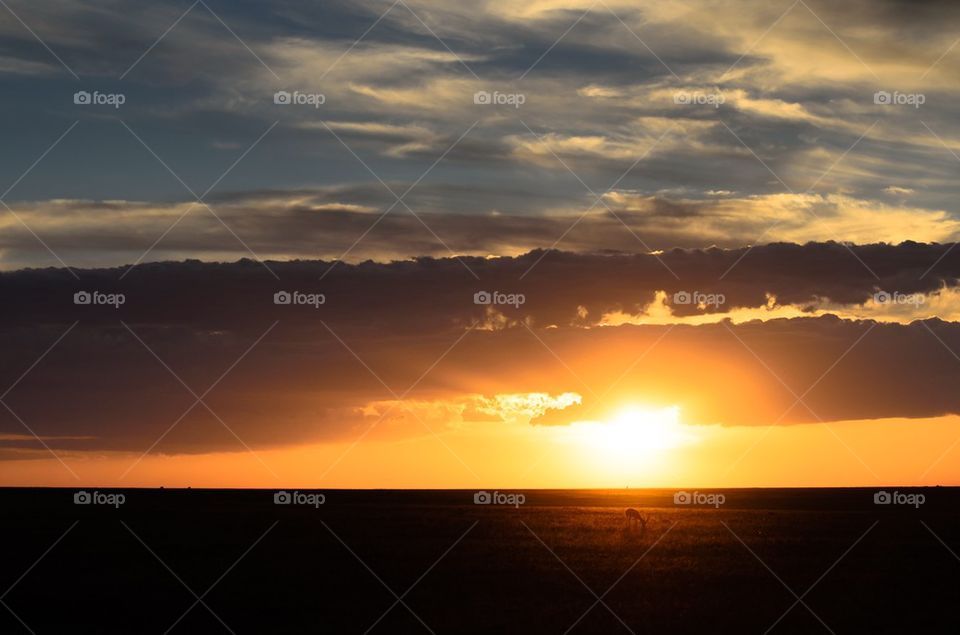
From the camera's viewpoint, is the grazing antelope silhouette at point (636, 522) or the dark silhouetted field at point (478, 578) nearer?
the dark silhouetted field at point (478, 578)

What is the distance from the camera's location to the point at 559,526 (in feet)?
191

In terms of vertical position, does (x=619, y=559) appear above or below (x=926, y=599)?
above

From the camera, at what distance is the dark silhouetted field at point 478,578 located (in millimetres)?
29188

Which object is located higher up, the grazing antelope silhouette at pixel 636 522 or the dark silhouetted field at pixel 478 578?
the grazing antelope silhouette at pixel 636 522

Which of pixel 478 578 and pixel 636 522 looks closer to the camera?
pixel 478 578

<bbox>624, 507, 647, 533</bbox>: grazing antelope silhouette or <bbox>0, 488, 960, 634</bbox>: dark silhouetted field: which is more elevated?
<bbox>624, 507, 647, 533</bbox>: grazing antelope silhouette

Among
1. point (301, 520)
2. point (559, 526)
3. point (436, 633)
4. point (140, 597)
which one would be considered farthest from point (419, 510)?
point (436, 633)

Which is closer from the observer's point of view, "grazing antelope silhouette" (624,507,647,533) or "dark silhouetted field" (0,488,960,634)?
"dark silhouetted field" (0,488,960,634)

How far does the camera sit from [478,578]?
36.3 meters

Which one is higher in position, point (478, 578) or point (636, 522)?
point (636, 522)

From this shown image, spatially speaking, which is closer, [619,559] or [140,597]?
[140,597]

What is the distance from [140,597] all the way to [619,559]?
17.0m

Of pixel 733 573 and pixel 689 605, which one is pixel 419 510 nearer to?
pixel 733 573

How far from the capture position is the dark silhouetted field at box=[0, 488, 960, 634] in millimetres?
29188
